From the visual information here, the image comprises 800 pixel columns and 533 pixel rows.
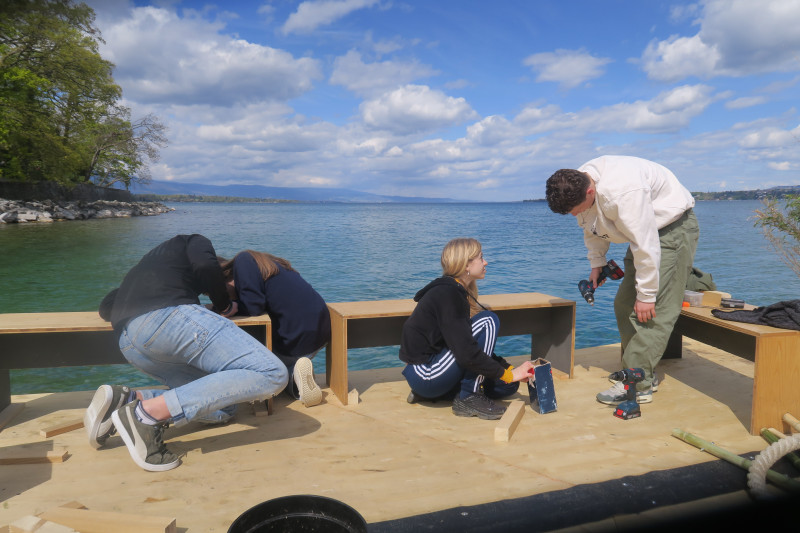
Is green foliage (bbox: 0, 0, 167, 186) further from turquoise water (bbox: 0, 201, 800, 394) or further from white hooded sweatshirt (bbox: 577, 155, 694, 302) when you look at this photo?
white hooded sweatshirt (bbox: 577, 155, 694, 302)

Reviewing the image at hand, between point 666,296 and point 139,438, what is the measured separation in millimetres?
3293

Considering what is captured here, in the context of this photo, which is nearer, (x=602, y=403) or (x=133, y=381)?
(x=602, y=403)

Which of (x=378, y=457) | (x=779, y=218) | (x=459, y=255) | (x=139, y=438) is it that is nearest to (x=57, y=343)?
(x=139, y=438)

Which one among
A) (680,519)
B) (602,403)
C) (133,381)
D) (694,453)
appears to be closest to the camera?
(680,519)

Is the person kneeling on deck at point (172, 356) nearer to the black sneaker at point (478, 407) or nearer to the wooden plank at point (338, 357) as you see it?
the wooden plank at point (338, 357)

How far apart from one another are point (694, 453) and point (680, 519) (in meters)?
2.84

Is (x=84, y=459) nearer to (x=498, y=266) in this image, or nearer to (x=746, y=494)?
(x=746, y=494)

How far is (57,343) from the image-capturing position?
12.4 ft

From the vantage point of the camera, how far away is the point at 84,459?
301cm

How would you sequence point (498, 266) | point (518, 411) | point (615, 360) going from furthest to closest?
1. point (498, 266)
2. point (615, 360)
3. point (518, 411)

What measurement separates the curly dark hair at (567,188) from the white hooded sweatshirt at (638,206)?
14 centimetres

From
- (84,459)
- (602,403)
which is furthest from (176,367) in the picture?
(602,403)

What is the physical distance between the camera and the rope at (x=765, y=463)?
2512mm

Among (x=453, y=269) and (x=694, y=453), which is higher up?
(x=453, y=269)
